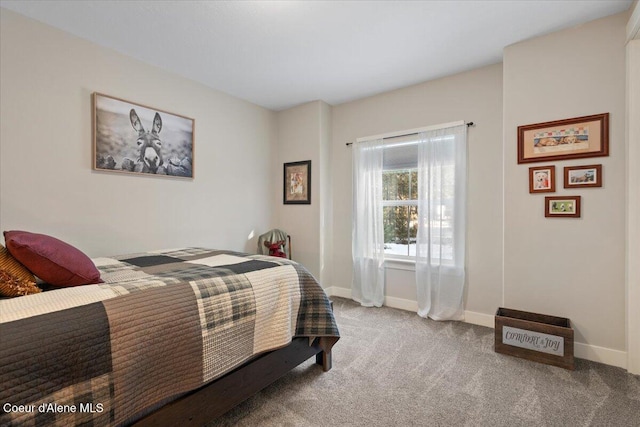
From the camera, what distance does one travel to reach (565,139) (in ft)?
7.72

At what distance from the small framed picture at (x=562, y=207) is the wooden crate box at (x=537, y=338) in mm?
A: 816

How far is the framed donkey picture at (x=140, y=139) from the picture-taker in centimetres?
254

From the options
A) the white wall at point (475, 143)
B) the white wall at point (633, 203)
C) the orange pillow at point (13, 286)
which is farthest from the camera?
the white wall at point (475, 143)

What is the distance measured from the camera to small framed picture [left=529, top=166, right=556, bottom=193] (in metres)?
2.39

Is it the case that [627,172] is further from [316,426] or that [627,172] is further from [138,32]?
[138,32]

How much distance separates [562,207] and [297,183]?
9.17ft

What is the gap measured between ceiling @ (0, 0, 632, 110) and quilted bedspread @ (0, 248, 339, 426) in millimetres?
1780

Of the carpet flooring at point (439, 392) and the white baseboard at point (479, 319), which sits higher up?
the white baseboard at point (479, 319)

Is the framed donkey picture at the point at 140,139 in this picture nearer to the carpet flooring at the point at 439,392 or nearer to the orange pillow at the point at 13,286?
the orange pillow at the point at 13,286

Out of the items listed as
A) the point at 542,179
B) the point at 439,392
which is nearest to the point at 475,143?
the point at 542,179

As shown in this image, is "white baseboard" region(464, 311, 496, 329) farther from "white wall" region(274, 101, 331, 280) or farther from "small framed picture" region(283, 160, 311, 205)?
→ "small framed picture" region(283, 160, 311, 205)

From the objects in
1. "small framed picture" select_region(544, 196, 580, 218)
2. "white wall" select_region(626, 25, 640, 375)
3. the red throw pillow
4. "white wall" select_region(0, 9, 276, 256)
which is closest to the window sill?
"small framed picture" select_region(544, 196, 580, 218)

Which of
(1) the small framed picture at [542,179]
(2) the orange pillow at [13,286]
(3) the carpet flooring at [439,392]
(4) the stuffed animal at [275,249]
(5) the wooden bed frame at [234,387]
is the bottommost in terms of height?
(3) the carpet flooring at [439,392]

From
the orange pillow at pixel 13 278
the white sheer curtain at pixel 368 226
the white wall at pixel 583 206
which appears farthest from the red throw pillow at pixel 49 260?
the white wall at pixel 583 206
